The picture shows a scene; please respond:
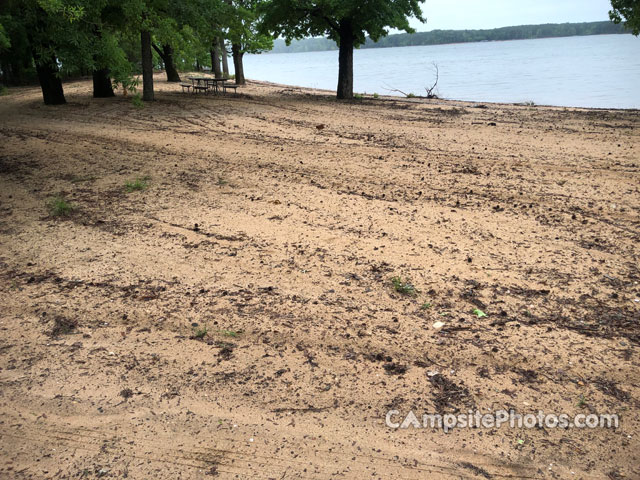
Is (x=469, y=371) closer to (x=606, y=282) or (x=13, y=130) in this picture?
(x=606, y=282)

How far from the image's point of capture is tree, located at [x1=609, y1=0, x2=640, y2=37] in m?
17.5

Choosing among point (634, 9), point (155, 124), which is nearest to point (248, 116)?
point (155, 124)

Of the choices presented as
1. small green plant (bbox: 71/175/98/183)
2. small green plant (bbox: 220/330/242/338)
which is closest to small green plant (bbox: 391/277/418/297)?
small green plant (bbox: 220/330/242/338)

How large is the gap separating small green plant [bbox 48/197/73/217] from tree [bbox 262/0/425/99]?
14200mm

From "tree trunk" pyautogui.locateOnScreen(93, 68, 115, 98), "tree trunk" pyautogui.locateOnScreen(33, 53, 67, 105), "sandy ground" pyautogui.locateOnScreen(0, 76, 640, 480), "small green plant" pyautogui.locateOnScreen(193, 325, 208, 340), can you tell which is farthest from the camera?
"tree trunk" pyautogui.locateOnScreen(93, 68, 115, 98)

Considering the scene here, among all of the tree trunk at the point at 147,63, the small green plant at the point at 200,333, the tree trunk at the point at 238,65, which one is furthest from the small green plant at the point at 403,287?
the tree trunk at the point at 238,65

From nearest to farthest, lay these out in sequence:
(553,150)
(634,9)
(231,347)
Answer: (231,347) < (553,150) < (634,9)

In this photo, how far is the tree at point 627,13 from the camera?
17.5 m

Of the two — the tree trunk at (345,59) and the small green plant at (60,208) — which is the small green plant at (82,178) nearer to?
the small green plant at (60,208)

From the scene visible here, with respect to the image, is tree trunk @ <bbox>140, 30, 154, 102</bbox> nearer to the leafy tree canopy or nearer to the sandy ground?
the leafy tree canopy

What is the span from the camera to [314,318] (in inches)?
154

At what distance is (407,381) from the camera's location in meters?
3.21

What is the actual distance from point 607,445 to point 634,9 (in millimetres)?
19866

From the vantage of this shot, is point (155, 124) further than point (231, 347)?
Yes
